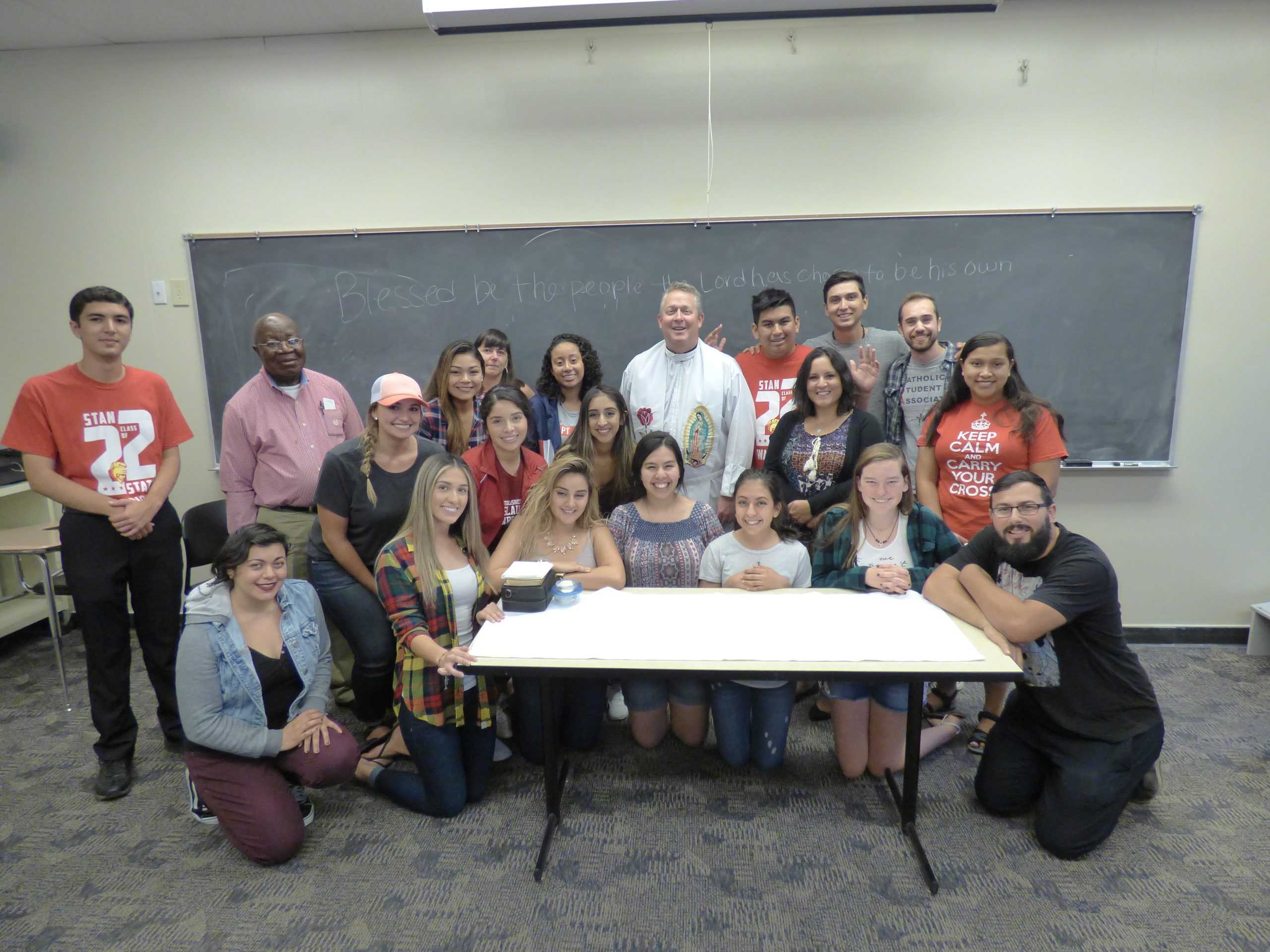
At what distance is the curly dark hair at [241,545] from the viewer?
198cm

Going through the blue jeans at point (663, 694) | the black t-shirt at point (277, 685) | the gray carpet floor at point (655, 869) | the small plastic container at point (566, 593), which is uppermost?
the small plastic container at point (566, 593)

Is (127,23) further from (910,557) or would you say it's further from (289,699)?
(910,557)

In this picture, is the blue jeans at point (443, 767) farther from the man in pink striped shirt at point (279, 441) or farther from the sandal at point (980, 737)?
the sandal at point (980, 737)

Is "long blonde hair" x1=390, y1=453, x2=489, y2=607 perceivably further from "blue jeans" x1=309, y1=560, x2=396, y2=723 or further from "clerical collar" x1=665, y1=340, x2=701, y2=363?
"clerical collar" x1=665, y1=340, x2=701, y2=363

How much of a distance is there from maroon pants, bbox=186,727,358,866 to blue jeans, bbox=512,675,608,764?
650 millimetres

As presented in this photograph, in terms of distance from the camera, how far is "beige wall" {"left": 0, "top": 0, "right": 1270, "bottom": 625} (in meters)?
3.12

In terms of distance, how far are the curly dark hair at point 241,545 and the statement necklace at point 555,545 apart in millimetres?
816

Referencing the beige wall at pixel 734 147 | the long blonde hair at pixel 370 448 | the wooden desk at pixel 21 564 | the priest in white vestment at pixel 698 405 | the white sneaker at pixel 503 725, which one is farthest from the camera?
the wooden desk at pixel 21 564

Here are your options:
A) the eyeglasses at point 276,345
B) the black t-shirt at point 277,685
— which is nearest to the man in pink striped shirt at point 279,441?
the eyeglasses at point 276,345

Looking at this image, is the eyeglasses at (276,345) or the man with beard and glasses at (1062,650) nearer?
the man with beard and glasses at (1062,650)

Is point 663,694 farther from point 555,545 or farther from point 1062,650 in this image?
point 1062,650

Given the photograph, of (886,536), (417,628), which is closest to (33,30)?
(417,628)

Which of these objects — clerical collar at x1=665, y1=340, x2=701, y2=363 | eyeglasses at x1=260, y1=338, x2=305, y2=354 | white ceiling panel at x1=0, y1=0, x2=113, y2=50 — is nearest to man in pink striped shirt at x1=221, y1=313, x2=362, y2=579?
eyeglasses at x1=260, y1=338, x2=305, y2=354

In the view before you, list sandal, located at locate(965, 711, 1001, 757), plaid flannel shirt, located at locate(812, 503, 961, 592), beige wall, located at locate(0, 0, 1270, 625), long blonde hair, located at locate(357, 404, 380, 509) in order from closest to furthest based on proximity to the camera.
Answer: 1. plaid flannel shirt, located at locate(812, 503, 961, 592)
2. long blonde hair, located at locate(357, 404, 380, 509)
3. sandal, located at locate(965, 711, 1001, 757)
4. beige wall, located at locate(0, 0, 1270, 625)
